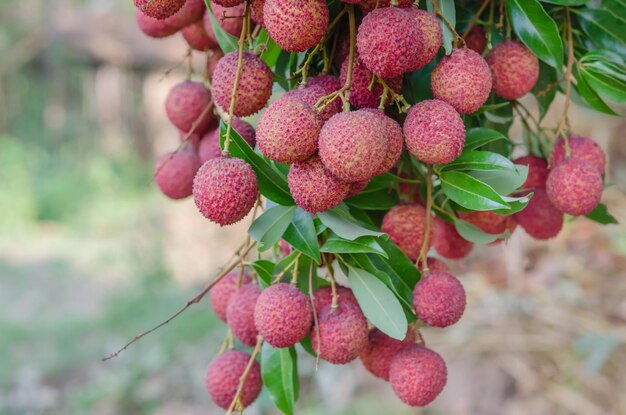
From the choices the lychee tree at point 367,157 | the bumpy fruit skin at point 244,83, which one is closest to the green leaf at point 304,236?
the lychee tree at point 367,157

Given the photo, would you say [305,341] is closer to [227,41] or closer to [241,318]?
[241,318]

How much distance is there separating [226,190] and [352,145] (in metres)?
0.11

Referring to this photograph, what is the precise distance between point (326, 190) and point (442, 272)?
0.56ft

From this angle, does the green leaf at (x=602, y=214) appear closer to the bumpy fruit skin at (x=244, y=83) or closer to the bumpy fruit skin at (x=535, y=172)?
the bumpy fruit skin at (x=535, y=172)

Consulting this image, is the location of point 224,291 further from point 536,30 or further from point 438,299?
point 536,30

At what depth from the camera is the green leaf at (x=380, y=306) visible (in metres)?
0.61

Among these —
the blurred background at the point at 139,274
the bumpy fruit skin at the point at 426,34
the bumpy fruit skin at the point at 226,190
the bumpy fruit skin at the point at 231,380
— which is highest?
the bumpy fruit skin at the point at 426,34

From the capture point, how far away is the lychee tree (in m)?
0.54

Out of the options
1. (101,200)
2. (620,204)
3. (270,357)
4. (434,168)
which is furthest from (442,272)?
(101,200)

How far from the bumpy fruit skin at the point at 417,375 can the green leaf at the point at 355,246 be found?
136 mm

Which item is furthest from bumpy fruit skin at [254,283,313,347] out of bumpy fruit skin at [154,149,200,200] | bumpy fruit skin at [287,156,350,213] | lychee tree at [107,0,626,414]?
bumpy fruit skin at [154,149,200,200]

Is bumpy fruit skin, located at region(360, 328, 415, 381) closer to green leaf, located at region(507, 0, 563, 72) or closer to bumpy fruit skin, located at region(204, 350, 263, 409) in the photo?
bumpy fruit skin, located at region(204, 350, 263, 409)

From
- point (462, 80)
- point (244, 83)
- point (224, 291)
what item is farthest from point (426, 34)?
point (224, 291)

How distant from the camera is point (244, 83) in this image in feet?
1.86
